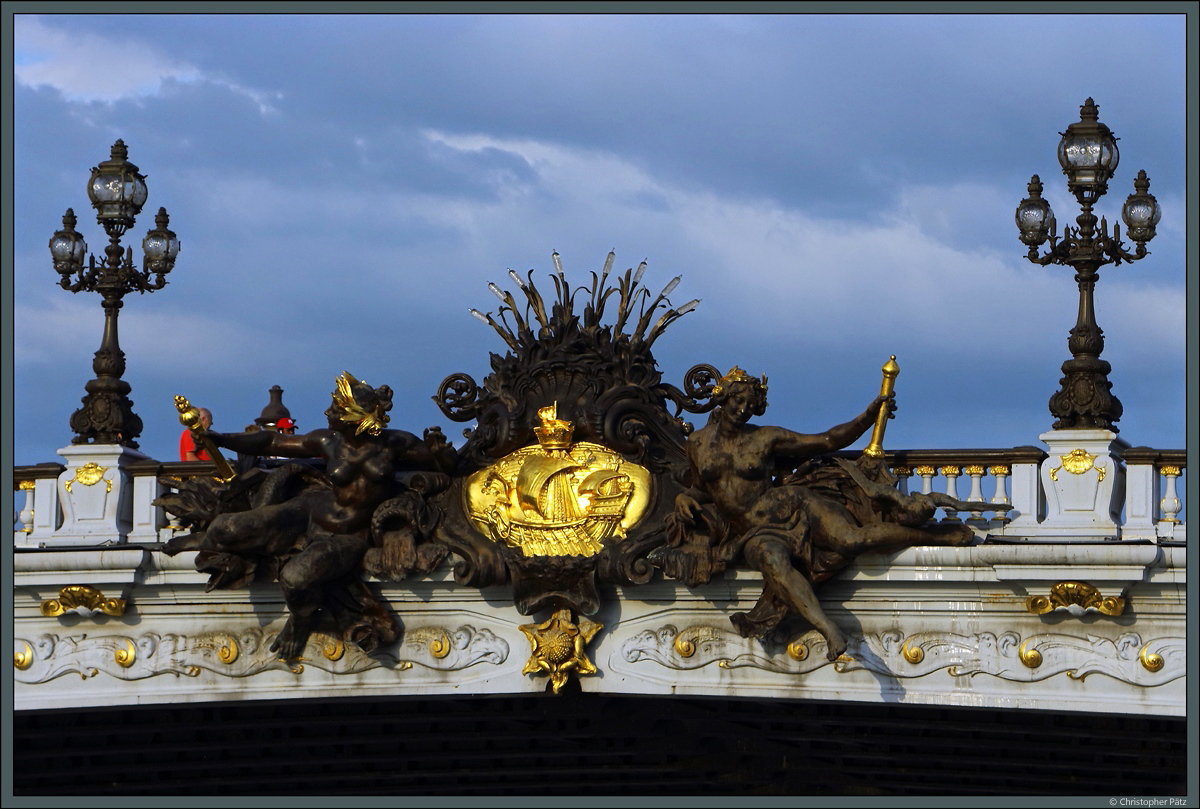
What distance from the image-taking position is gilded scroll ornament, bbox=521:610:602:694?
2181 centimetres

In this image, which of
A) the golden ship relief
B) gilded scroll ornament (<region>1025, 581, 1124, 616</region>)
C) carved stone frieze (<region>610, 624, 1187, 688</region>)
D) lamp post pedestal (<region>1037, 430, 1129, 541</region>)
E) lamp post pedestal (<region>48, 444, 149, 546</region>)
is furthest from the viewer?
lamp post pedestal (<region>48, 444, 149, 546</region>)

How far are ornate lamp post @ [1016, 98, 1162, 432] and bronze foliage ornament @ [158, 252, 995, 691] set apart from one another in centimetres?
145

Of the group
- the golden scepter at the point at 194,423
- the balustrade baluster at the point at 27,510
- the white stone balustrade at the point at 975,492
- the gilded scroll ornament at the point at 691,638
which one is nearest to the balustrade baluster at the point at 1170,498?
the white stone balustrade at the point at 975,492

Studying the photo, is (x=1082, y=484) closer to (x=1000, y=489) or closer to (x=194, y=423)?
(x=1000, y=489)

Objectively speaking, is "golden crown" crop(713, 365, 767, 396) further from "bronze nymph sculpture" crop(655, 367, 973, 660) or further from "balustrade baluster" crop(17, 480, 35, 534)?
"balustrade baluster" crop(17, 480, 35, 534)

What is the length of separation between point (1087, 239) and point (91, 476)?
8.95 m

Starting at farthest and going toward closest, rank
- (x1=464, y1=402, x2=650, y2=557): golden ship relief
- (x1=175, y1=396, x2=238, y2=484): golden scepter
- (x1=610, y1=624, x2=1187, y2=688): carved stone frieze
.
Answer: (x1=464, y1=402, x2=650, y2=557): golden ship relief < (x1=175, y1=396, x2=238, y2=484): golden scepter < (x1=610, y1=624, x2=1187, y2=688): carved stone frieze

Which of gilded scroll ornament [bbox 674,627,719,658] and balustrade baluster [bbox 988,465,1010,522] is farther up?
balustrade baluster [bbox 988,465,1010,522]

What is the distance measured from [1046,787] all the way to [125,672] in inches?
337

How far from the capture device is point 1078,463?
21.0 m

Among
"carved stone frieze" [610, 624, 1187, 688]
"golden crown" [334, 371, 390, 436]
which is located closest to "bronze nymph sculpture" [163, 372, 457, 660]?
"golden crown" [334, 371, 390, 436]

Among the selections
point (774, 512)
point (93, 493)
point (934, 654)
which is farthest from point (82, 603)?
point (934, 654)

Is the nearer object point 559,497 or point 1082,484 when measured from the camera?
point 1082,484

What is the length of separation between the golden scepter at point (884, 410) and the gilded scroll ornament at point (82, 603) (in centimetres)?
675
